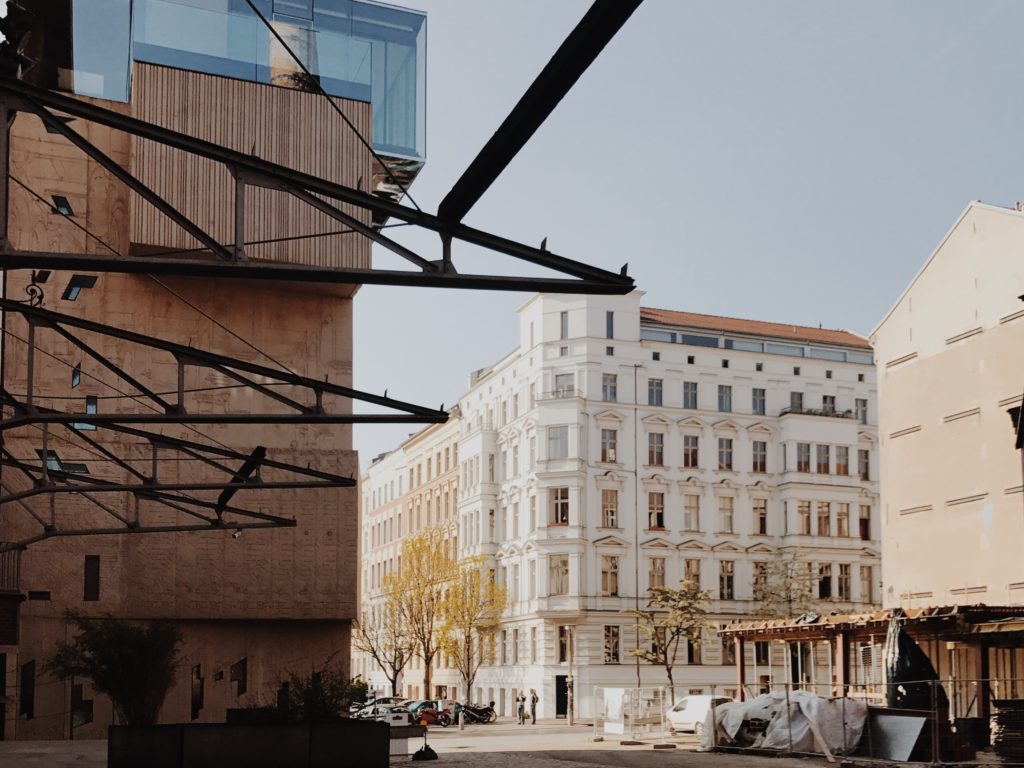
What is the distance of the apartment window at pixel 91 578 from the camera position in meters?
33.8

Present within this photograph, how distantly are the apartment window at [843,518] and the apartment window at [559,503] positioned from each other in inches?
614

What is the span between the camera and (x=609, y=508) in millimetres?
70875

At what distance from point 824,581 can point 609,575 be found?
12468 millimetres

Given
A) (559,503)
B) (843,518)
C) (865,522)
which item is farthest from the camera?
Answer: (865,522)

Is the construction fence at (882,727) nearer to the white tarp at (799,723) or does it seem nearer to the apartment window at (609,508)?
the white tarp at (799,723)

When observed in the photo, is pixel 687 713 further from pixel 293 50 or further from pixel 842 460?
pixel 842 460

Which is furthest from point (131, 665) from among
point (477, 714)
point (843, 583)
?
point (843, 583)

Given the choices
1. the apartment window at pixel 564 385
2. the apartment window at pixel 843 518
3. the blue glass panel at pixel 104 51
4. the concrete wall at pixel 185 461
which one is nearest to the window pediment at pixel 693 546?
the apartment window at pixel 843 518

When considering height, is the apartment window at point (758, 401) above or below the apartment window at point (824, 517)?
→ above

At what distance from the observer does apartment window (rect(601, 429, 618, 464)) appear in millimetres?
71438

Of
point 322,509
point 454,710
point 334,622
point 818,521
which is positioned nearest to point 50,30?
point 322,509

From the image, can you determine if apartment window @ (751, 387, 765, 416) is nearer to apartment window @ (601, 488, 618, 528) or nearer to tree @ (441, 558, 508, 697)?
apartment window @ (601, 488, 618, 528)

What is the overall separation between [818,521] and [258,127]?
47898 mm

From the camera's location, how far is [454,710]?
199 feet
